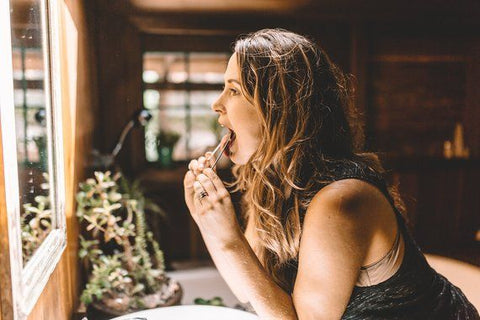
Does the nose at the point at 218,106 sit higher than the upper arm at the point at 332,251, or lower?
higher

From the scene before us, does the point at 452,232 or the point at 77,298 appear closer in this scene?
the point at 77,298

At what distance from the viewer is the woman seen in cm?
124

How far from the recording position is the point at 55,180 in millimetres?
1579

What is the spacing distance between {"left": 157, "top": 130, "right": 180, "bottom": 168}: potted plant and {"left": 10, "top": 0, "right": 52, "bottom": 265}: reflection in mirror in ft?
11.6

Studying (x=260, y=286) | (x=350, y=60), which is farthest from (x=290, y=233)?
(x=350, y=60)

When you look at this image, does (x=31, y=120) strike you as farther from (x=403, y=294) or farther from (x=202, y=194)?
(x=403, y=294)

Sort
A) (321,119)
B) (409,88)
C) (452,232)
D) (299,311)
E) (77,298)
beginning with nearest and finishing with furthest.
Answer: (299,311), (321,119), (77,298), (452,232), (409,88)

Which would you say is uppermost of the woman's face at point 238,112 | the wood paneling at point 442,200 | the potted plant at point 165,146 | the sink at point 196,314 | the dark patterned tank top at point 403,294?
the woman's face at point 238,112

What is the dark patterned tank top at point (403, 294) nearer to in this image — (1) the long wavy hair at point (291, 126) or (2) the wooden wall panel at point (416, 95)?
(1) the long wavy hair at point (291, 126)

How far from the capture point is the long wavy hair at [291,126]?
1436 millimetres

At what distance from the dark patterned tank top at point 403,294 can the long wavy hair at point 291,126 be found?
12 cm

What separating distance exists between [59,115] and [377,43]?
4714 millimetres

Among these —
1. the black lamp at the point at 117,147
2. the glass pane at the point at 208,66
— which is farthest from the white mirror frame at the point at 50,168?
the glass pane at the point at 208,66

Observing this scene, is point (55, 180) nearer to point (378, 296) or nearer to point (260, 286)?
point (260, 286)
